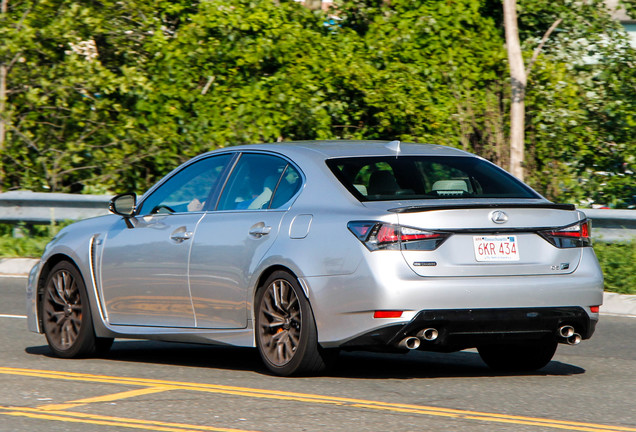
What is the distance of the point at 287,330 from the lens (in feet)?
23.5

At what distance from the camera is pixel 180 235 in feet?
25.9

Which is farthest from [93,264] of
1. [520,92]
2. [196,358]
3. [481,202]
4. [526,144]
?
[526,144]

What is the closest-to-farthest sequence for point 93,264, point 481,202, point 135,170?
1. point 481,202
2. point 93,264
3. point 135,170

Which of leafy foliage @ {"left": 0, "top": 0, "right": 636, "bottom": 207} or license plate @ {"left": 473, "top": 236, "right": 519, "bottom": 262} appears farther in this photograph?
leafy foliage @ {"left": 0, "top": 0, "right": 636, "bottom": 207}

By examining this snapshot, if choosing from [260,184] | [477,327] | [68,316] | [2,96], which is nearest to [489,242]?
[477,327]

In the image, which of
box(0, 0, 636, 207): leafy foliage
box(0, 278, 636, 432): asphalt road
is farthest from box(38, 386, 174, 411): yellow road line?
box(0, 0, 636, 207): leafy foliage

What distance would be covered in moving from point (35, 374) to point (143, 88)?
10928mm

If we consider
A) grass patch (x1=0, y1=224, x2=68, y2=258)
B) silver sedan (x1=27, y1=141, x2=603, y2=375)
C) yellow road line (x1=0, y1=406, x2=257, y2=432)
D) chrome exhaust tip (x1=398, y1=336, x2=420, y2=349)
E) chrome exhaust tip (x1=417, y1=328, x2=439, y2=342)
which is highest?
silver sedan (x1=27, y1=141, x2=603, y2=375)

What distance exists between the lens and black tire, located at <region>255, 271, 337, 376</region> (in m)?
7.00

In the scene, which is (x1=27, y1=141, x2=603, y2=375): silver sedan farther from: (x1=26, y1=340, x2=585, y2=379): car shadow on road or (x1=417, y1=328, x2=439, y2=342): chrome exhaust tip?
(x1=26, y1=340, x2=585, y2=379): car shadow on road

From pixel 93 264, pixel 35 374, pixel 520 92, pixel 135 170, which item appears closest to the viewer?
pixel 35 374

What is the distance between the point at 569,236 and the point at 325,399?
183 centimetres

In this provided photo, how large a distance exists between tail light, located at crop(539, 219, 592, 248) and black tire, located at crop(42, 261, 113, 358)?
3.30 m

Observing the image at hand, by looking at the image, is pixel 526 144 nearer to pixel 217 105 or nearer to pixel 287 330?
pixel 217 105
